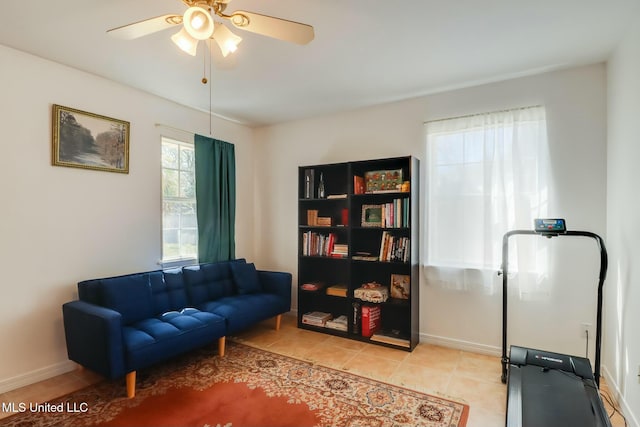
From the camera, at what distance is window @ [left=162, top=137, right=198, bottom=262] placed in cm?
369

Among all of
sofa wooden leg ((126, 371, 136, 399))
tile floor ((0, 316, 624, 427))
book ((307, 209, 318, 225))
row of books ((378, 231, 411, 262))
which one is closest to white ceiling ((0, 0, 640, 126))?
book ((307, 209, 318, 225))

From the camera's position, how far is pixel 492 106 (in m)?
3.16

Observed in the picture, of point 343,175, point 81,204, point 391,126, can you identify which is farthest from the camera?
point 343,175

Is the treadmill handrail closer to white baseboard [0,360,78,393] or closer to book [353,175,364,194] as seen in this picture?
book [353,175,364,194]

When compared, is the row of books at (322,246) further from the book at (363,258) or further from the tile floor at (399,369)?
the tile floor at (399,369)

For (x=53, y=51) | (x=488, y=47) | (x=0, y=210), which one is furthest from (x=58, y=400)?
(x=488, y=47)

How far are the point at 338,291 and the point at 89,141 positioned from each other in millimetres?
2829

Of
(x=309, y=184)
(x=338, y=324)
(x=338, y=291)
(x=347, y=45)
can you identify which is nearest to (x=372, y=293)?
(x=338, y=291)

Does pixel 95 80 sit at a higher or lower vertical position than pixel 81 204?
higher

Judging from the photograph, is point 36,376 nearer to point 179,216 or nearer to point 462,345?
point 179,216

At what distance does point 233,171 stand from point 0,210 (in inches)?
89.2

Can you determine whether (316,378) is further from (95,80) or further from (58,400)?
(95,80)

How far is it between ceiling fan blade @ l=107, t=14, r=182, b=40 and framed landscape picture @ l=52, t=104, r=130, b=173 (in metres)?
1.47

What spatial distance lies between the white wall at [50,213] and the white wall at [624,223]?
400 cm
